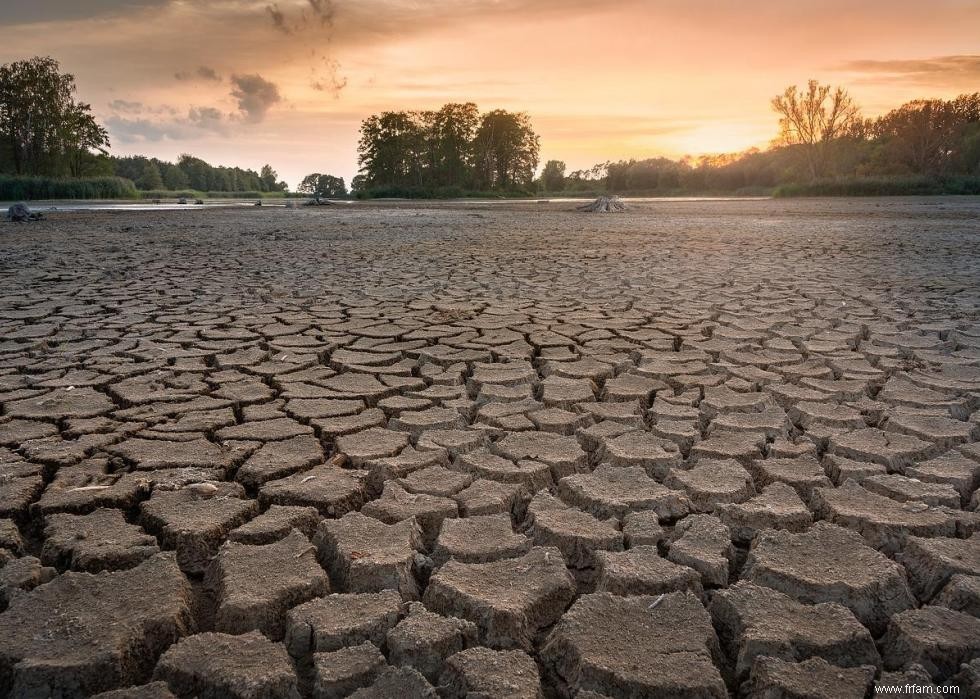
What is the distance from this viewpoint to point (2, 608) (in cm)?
139

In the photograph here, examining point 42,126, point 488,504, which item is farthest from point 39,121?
point 488,504

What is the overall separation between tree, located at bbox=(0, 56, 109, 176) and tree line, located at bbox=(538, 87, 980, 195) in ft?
124

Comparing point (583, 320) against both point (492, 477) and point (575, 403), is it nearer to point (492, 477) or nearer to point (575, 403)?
point (575, 403)

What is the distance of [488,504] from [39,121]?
47640mm

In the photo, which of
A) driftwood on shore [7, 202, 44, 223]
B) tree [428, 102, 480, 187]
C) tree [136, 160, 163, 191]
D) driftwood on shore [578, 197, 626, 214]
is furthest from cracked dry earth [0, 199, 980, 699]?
tree [136, 160, 163, 191]

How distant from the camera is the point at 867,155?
41750mm

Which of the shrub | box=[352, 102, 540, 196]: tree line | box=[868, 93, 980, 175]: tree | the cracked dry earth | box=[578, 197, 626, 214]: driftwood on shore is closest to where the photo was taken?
the cracked dry earth

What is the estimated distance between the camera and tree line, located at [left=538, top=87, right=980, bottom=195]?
29.3 m

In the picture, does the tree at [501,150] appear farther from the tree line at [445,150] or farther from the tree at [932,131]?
the tree at [932,131]

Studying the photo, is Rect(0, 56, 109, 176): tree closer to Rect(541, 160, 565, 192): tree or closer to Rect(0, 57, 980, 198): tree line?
Rect(0, 57, 980, 198): tree line

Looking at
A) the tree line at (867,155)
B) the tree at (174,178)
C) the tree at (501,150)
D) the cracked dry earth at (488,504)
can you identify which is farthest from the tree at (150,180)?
the cracked dry earth at (488,504)

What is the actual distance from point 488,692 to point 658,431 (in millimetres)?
1335

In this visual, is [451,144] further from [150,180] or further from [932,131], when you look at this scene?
[150,180]

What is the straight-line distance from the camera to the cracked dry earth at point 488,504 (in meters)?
1.24
